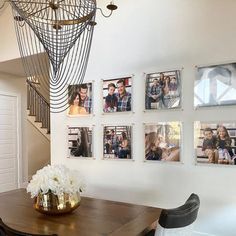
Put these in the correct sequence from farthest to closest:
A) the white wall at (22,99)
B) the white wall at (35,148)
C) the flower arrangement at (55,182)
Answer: the white wall at (35,148), the white wall at (22,99), the flower arrangement at (55,182)

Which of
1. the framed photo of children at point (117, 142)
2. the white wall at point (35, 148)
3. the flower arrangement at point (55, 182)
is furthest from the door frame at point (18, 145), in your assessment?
the flower arrangement at point (55, 182)

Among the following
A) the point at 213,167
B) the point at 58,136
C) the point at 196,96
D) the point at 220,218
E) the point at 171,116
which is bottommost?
the point at 220,218

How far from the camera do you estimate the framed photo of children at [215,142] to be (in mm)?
2566

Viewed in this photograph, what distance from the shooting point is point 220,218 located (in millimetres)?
2648

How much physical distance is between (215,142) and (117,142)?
1.12 metres

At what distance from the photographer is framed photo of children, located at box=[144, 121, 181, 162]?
2.85m

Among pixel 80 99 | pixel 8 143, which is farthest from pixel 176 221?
pixel 8 143

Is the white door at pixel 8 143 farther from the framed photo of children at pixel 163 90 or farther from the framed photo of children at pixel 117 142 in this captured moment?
the framed photo of children at pixel 163 90

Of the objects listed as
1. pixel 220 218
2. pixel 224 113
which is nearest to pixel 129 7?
pixel 224 113

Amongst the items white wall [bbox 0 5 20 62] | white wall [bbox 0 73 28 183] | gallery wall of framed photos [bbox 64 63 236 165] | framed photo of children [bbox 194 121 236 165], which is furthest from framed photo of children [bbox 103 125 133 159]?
white wall [bbox 0 73 28 183]

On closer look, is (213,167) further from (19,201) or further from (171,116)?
(19,201)

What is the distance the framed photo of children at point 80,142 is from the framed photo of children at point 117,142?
0.23 meters

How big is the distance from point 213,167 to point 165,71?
110cm

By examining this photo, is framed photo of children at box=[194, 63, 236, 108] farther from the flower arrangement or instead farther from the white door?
the white door
